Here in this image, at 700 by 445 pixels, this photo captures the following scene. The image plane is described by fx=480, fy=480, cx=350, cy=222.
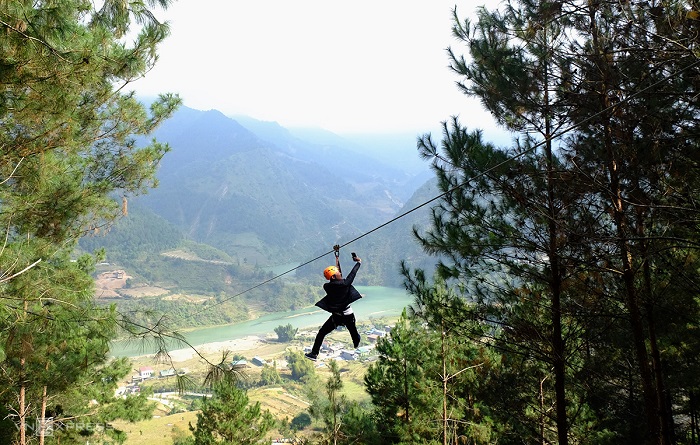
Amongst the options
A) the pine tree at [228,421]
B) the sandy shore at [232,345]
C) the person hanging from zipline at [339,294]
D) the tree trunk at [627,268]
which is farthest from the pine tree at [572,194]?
the sandy shore at [232,345]

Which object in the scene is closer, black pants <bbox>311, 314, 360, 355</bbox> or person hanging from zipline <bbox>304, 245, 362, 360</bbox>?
person hanging from zipline <bbox>304, 245, 362, 360</bbox>

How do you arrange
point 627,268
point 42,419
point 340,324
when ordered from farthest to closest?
point 42,419 → point 340,324 → point 627,268

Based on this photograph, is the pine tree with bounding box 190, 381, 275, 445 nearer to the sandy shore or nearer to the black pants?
the black pants

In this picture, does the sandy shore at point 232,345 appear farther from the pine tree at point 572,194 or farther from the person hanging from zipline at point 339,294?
the person hanging from zipline at point 339,294

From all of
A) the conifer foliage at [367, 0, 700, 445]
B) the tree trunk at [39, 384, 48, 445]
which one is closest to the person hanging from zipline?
the conifer foliage at [367, 0, 700, 445]

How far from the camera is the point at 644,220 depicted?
13.9ft

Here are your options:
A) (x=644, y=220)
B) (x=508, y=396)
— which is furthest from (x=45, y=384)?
(x=644, y=220)

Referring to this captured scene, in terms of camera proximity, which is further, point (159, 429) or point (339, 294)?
point (159, 429)

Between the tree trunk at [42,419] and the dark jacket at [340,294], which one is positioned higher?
the dark jacket at [340,294]

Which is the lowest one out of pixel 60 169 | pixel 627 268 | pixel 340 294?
pixel 340 294

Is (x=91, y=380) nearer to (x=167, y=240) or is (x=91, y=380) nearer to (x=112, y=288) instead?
(x=112, y=288)

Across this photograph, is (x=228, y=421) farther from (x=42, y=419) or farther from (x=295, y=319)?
(x=295, y=319)

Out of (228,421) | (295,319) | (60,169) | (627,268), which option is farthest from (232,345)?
(627,268)

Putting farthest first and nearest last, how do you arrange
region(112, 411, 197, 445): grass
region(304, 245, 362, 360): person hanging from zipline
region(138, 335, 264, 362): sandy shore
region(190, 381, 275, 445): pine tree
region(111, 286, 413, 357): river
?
1. region(111, 286, 413, 357): river
2. region(138, 335, 264, 362): sandy shore
3. region(112, 411, 197, 445): grass
4. region(190, 381, 275, 445): pine tree
5. region(304, 245, 362, 360): person hanging from zipline
